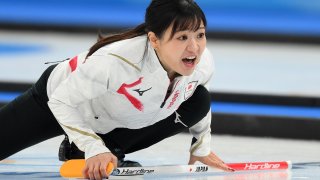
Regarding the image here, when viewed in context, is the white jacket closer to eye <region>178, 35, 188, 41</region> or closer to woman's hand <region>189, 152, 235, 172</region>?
eye <region>178, 35, 188, 41</region>

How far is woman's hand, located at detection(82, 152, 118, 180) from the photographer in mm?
2531

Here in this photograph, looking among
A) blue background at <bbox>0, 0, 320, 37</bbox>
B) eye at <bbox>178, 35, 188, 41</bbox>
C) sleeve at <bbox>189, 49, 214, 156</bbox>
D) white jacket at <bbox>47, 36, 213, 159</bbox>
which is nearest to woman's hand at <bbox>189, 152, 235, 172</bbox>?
sleeve at <bbox>189, 49, 214, 156</bbox>

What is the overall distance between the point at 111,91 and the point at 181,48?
11.4 inches

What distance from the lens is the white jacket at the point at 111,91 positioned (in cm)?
262

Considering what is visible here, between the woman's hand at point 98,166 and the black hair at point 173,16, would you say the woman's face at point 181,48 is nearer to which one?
the black hair at point 173,16

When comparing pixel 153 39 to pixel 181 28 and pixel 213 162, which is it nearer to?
pixel 181 28

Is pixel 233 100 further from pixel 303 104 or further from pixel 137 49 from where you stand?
pixel 137 49

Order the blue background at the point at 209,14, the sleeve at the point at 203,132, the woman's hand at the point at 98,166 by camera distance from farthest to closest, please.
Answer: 1. the blue background at the point at 209,14
2. the sleeve at the point at 203,132
3. the woman's hand at the point at 98,166

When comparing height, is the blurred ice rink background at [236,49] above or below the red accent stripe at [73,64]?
above

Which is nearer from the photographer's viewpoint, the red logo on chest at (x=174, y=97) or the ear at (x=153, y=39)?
the ear at (x=153, y=39)

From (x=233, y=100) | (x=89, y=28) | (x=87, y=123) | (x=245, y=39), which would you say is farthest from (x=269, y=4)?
(x=87, y=123)

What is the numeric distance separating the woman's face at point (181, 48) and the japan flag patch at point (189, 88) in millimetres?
189

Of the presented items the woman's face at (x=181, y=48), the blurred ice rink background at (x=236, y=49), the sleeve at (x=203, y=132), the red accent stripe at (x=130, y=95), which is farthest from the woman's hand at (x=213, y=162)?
the blurred ice rink background at (x=236, y=49)

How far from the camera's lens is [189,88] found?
288cm
